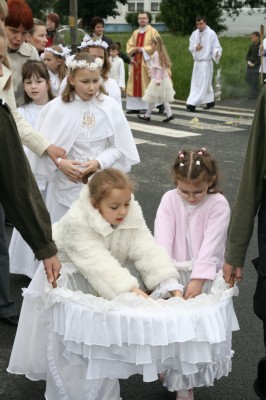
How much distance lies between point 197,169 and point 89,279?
769mm

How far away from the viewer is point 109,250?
343 centimetres

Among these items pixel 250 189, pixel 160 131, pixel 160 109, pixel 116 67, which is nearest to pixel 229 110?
pixel 160 109

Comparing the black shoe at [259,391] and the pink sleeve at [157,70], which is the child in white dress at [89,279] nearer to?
the black shoe at [259,391]

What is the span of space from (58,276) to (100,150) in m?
1.61

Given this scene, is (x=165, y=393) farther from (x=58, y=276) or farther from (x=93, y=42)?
(x=93, y=42)

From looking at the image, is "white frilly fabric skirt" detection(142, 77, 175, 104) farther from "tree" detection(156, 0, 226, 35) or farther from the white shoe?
"tree" detection(156, 0, 226, 35)

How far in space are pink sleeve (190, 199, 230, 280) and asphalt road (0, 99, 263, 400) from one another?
635 millimetres

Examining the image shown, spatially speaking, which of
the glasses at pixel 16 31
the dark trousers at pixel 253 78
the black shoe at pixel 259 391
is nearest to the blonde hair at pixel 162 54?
the dark trousers at pixel 253 78

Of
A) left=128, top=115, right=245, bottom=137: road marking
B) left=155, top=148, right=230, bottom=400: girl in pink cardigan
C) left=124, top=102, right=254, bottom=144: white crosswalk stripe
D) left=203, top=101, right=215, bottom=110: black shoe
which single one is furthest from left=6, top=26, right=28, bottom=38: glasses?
left=203, top=101, right=215, bottom=110: black shoe

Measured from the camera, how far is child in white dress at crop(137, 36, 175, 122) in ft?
44.9

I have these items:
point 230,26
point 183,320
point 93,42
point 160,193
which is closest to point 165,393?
point 183,320

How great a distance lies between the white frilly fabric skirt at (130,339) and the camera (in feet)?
9.34

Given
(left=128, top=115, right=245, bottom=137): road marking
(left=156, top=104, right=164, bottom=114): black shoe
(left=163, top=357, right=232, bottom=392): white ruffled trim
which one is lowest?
(left=156, top=104, right=164, bottom=114): black shoe

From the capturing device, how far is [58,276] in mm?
3137
